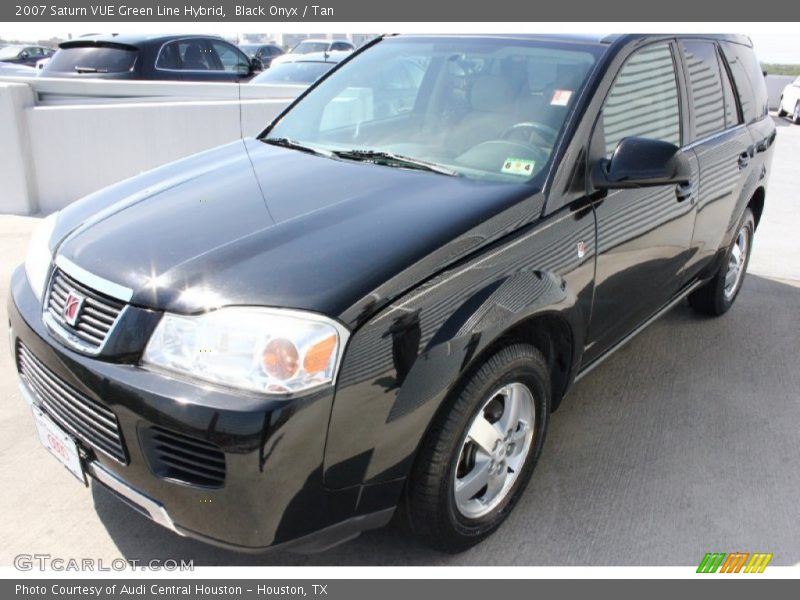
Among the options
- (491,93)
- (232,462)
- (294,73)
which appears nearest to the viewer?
(232,462)

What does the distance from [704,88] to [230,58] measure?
755 centimetres

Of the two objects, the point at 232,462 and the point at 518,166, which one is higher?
the point at 518,166

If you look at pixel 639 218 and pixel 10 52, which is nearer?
pixel 639 218

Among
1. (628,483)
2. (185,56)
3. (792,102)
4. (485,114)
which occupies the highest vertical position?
(485,114)

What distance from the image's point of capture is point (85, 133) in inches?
278

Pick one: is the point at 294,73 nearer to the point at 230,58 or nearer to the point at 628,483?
the point at 230,58

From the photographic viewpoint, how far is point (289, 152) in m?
3.30

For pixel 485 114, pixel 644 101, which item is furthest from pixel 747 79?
pixel 485 114

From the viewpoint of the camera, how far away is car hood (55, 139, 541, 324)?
2.15 metres

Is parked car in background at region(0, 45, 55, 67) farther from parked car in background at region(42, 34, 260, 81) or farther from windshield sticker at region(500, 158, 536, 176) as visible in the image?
windshield sticker at region(500, 158, 536, 176)

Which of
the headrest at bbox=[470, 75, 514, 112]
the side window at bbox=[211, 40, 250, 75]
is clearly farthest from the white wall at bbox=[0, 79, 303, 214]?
the headrest at bbox=[470, 75, 514, 112]

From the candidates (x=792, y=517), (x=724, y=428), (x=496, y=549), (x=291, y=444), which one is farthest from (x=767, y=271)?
(x=291, y=444)

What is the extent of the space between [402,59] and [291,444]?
7.71 feet
